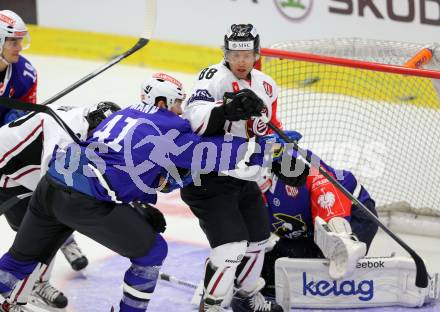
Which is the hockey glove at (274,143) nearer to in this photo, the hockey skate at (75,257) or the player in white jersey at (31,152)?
the player in white jersey at (31,152)

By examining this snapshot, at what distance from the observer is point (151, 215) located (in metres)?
3.04

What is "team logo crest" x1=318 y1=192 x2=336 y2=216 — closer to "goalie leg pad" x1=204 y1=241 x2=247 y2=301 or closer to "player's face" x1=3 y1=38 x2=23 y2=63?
"goalie leg pad" x1=204 y1=241 x2=247 y2=301

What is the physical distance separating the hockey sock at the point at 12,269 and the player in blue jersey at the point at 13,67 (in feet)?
2.50

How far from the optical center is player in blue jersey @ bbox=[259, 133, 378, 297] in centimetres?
371

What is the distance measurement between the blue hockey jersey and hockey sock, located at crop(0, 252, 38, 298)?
37cm

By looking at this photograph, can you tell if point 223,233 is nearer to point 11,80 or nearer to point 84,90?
point 11,80

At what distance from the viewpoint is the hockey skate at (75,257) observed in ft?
13.0

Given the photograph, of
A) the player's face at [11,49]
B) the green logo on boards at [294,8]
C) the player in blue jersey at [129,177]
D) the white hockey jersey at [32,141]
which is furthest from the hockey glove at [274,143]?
the green logo on boards at [294,8]

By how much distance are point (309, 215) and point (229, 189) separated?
644 mm

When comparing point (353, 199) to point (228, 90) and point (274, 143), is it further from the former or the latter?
point (228, 90)

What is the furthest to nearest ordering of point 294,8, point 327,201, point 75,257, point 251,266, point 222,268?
point 294,8
point 75,257
point 327,201
point 251,266
point 222,268

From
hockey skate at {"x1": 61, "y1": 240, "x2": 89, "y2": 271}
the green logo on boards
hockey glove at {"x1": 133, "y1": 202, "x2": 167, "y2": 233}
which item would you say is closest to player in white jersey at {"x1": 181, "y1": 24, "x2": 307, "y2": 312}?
hockey glove at {"x1": 133, "y1": 202, "x2": 167, "y2": 233}

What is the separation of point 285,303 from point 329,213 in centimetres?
42

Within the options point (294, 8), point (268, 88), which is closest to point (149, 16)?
point (268, 88)
